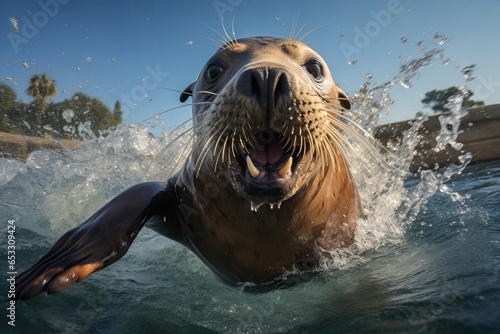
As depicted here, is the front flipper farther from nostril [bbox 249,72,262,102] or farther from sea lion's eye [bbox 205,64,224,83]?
nostril [bbox 249,72,262,102]

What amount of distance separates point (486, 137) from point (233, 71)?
8.20 metres

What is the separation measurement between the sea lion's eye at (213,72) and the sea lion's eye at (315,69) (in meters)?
0.54

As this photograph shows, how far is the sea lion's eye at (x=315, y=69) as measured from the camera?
2537 millimetres

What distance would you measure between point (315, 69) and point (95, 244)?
164 centimetres

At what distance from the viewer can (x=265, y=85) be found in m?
1.76

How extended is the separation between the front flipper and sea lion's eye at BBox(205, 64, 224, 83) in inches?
31.7

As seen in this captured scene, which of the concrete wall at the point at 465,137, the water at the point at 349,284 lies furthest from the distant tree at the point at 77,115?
the concrete wall at the point at 465,137

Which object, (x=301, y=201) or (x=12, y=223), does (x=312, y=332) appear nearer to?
(x=301, y=201)

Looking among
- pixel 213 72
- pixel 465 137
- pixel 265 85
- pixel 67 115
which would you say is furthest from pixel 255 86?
pixel 465 137

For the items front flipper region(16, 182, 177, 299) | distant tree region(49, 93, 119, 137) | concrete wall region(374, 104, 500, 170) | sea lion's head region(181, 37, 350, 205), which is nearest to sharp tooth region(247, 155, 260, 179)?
sea lion's head region(181, 37, 350, 205)

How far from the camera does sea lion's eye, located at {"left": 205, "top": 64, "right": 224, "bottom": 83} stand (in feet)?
8.41

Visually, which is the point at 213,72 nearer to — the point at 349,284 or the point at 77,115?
the point at 349,284

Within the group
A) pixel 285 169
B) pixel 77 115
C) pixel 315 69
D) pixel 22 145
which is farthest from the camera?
pixel 22 145

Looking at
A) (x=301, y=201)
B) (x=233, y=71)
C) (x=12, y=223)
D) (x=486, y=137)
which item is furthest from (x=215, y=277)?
(x=486, y=137)
